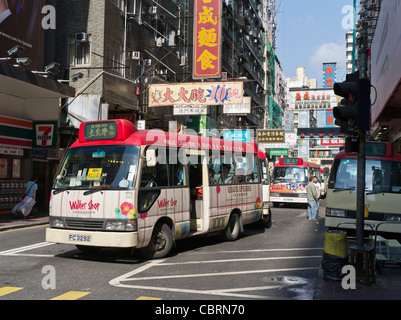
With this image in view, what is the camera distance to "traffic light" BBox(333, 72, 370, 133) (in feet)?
25.1

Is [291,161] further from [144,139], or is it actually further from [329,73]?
[329,73]

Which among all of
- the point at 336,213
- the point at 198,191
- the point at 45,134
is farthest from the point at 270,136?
the point at 198,191

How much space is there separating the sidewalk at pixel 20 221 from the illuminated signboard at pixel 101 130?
6.60 meters

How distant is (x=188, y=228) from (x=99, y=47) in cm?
1412

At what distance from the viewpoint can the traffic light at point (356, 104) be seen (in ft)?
25.1

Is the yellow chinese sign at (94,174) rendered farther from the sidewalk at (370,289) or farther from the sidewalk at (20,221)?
the sidewalk at (20,221)

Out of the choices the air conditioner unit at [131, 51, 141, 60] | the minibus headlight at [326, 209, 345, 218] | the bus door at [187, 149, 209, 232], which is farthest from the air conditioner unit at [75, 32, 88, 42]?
the minibus headlight at [326, 209, 345, 218]

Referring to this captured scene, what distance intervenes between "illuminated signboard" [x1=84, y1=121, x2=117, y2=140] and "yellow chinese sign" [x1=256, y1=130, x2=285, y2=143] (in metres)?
36.1

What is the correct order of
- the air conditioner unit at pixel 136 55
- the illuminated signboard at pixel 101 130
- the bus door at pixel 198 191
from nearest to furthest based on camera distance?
the illuminated signboard at pixel 101 130
the bus door at pixel 198 191
the air conditioner unit at pixel 136 55

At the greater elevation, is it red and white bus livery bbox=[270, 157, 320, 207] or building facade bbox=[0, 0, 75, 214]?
building facade bbox=[0, 0, 75, 214]

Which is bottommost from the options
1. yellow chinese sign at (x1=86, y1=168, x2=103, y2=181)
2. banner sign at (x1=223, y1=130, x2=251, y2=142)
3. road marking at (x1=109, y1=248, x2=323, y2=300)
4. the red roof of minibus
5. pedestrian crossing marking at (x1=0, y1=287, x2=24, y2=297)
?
road marking at (x1=109, y1=248, x2=323, y2=300)

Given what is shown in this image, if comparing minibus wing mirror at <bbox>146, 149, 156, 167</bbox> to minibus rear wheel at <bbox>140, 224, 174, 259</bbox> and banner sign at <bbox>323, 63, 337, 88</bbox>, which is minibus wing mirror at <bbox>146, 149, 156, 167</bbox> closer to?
minibus rear wheel at <bbox>140, 224, 174, 259</bbox>

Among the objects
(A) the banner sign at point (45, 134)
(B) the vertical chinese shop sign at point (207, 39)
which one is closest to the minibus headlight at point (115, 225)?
(A) the banner sign at point (45, 134)

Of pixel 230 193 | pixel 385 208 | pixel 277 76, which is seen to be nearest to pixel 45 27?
pixel 230 193
